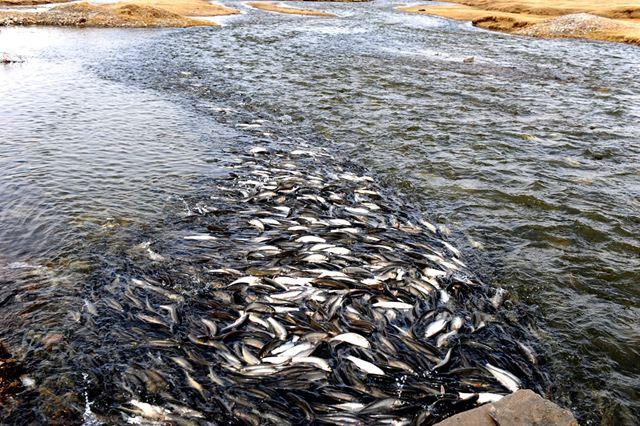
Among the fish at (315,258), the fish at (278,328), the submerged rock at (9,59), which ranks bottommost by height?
the fish at (278,328)

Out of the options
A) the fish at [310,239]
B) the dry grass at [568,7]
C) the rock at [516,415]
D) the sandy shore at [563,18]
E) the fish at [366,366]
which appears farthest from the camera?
the dry grass at [568,7]

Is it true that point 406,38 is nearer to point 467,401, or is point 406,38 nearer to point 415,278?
point 415,278

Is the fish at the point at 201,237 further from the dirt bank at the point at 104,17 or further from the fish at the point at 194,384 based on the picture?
the dirt bank at the point at 104,17

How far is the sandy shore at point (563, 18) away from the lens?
4253cm

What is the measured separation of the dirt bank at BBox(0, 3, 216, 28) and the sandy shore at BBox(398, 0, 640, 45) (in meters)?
34.1

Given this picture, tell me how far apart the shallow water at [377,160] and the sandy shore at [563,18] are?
1477cm

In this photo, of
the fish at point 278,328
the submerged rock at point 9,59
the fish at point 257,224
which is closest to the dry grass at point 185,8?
the submerged rock at point 9,59

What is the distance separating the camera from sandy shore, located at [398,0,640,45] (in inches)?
1674

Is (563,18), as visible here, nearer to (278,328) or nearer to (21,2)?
(278,328)

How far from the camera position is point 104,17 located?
44.5m

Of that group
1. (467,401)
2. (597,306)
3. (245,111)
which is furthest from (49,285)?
(245,111)

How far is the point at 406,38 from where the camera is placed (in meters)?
40.4

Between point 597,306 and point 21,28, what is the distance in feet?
162

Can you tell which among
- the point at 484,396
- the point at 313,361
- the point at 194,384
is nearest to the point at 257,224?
the point at 313,361
